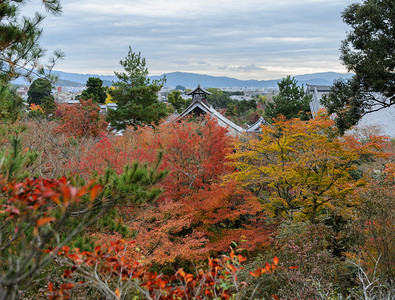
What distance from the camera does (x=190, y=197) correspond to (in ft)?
32.6

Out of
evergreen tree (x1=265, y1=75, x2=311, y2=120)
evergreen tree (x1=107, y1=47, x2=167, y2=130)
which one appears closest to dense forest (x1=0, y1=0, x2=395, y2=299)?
evergreen tree (x1=107, y1=47, x2=167, y2=130)

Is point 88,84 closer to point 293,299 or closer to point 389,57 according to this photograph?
point 389,57

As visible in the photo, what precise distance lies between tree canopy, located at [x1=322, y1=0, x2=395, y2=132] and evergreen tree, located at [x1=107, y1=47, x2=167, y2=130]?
1491 cm

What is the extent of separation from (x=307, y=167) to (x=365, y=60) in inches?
155

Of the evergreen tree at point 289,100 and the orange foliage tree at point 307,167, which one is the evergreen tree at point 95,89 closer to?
the evergreen tree at point 289,100

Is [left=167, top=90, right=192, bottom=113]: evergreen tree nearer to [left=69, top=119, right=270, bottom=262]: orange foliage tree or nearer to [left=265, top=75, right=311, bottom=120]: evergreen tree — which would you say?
[left=265, top=75, right=311, bottom=120]: evergreen tree

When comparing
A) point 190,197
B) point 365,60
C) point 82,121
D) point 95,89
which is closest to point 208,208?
point 190,197

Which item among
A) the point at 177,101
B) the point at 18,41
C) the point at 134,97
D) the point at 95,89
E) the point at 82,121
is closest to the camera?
the point at 18,41

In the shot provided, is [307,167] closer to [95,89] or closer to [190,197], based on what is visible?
[190,197]

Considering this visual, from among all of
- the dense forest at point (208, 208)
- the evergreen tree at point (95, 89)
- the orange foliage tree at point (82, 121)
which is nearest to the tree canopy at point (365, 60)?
the dense forest at point (208, 208)

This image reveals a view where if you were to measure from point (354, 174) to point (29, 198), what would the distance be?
12825 mm

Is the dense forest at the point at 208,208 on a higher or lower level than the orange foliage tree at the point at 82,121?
lower

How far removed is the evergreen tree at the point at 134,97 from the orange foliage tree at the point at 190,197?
12324mm

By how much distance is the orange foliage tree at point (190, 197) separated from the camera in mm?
8664
